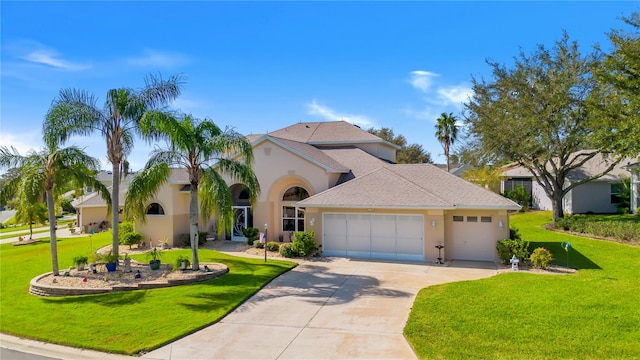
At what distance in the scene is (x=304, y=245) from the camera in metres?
21.0

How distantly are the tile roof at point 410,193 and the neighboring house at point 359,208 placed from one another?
0.05m

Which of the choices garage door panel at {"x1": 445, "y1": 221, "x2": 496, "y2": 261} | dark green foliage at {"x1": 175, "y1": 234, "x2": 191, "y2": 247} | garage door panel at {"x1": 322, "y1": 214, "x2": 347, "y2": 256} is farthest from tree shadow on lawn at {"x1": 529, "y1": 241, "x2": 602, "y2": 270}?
dark green foliage at {"x1": 175, "y1": 234, "x2": 191, "y2": 247}

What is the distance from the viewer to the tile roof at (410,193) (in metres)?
19.3

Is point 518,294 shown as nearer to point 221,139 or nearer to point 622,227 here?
point 221,139

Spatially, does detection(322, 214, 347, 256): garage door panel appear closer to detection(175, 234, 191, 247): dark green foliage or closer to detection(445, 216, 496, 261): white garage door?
detection(445, 216, 496, 261): white garage door

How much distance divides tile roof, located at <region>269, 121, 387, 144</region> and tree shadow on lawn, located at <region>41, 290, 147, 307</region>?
817 inches

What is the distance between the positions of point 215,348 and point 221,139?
951 cm

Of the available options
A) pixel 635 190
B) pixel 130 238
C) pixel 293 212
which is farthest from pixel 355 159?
pixel 635 190

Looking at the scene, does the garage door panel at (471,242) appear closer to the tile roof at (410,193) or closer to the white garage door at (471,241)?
the white garage door at (471,241)

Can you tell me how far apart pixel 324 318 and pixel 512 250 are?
10.8 meters

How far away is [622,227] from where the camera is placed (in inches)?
949

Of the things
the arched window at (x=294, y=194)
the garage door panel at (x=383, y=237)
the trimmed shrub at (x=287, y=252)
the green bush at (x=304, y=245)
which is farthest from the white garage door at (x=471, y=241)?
the arched window at (x=294, y=194)

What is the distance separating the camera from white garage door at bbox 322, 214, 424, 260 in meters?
20.3

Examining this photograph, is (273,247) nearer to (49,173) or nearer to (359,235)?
(359,235)
